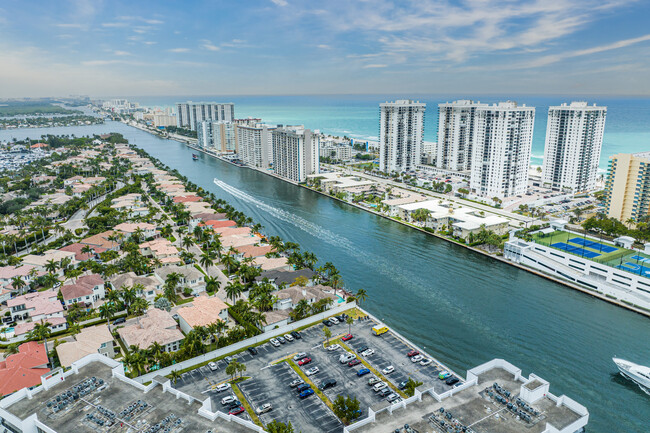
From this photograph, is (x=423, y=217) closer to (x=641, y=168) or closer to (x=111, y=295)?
(x=641, y=168)

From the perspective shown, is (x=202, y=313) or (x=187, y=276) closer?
(x=202, y=313)

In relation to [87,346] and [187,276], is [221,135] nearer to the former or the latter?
[187,276]

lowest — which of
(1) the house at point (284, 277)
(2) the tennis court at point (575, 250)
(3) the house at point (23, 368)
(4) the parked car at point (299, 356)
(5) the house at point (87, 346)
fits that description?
(4) the parked car at point (299, 356)

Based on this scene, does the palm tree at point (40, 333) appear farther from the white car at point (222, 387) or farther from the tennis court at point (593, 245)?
the tennis court at point (593, 245)

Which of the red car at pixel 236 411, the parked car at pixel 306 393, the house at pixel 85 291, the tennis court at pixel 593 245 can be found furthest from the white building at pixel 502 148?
the house at pixel 85 291

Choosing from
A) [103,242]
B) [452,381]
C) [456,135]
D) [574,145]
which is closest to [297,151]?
[456,135]
